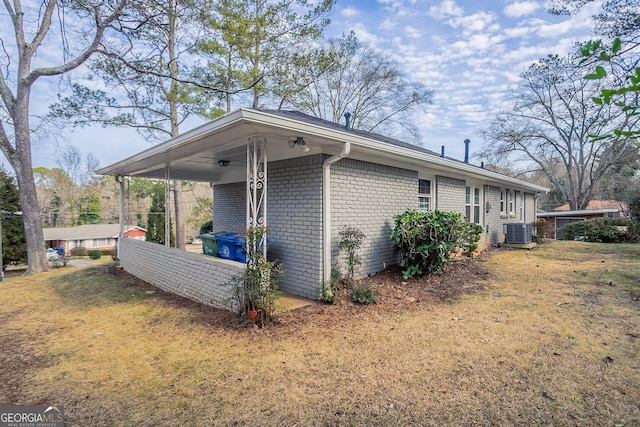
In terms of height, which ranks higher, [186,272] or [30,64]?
[30,64]

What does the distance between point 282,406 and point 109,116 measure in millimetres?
12587

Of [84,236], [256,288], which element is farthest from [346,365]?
[84,236]

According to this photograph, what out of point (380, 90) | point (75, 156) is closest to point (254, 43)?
point (380, 90)

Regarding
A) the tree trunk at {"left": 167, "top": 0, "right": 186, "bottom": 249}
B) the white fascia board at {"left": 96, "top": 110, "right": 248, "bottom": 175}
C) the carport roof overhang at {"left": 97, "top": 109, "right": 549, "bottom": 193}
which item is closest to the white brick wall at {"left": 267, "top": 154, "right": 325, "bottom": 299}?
the carport roof overhang at {"left": 97, "top": 109, "right": 549, "bottom": 193}

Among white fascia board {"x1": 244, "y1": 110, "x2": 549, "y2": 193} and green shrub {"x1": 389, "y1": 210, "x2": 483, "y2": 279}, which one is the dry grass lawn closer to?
green shrub {"x1": 389, "y1": 210, "x2": 483, "y2": 279}

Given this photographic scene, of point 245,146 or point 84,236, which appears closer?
point 245,146

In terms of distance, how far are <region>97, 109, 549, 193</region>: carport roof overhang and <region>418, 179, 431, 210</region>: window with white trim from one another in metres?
0.33

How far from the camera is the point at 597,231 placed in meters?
14.5

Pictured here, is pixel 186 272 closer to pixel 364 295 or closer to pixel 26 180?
pixel 364 295

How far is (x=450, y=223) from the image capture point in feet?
20.1

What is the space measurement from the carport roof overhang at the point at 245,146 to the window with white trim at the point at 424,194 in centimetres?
33

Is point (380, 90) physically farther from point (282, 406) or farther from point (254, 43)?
point (282, 406)

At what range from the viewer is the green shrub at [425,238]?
5.91 m

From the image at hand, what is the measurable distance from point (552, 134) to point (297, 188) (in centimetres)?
2534
